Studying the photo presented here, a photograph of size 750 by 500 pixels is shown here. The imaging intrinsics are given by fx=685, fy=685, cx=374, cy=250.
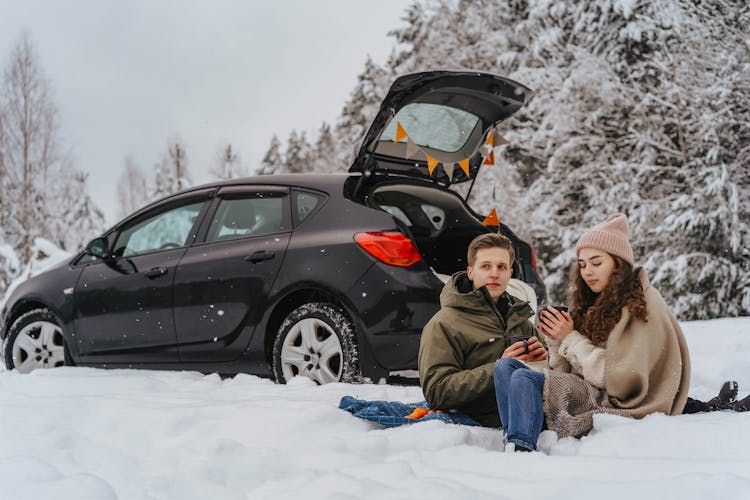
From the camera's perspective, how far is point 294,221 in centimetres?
457

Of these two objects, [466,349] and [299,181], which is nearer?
[466,349]

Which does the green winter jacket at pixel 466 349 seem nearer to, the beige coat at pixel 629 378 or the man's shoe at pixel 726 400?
the beige coat at pixel 629 378

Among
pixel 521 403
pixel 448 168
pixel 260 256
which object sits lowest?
pixel 521 403

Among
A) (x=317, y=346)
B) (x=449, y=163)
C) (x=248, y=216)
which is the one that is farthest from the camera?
(x=449, y=163)

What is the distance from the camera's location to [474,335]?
318 centimetres

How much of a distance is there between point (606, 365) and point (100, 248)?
162 inches

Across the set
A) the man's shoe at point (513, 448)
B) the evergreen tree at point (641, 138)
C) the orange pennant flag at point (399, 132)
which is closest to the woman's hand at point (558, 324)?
the man's shoe at point (513, 448)

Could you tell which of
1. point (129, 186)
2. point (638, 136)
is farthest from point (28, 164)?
point (129, 186)

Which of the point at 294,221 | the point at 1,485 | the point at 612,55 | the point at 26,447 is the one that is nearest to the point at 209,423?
the point at 26,447

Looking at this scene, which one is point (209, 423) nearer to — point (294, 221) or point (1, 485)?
point (1, 485)

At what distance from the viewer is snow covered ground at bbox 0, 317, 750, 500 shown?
2154 millimetres

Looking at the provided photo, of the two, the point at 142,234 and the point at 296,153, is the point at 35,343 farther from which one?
the point at 296,153

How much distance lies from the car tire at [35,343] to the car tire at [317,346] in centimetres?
227

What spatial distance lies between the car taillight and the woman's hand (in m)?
1.13
